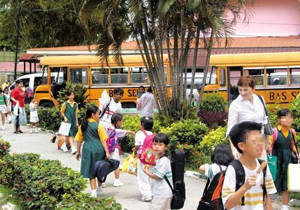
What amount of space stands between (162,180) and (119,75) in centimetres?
1782

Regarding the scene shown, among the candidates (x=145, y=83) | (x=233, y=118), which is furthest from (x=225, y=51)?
(x=233, y=118)

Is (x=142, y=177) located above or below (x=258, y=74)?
below

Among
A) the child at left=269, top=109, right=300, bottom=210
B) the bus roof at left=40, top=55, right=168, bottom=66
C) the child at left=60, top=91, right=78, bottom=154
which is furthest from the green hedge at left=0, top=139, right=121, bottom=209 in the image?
the bus roof at left=40, top=55, right=168, bottom=66

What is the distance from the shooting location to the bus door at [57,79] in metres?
24.6

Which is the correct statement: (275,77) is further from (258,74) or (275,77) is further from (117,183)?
(117,183)

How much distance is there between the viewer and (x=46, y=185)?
728 cm

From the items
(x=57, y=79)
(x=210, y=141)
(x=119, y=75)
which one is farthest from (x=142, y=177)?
(x=57, y=79)

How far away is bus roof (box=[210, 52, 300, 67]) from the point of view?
872 inches

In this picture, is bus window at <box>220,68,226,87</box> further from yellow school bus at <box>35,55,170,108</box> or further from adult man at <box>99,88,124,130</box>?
adult man at <box>99,88,124,130</box>

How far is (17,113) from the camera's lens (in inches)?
695

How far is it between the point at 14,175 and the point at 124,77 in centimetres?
1525

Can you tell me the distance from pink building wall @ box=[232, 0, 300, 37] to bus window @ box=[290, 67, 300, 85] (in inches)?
456

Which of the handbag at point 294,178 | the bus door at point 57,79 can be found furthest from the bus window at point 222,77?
the handbag at point 294,178

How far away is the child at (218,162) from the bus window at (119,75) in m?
18.4
